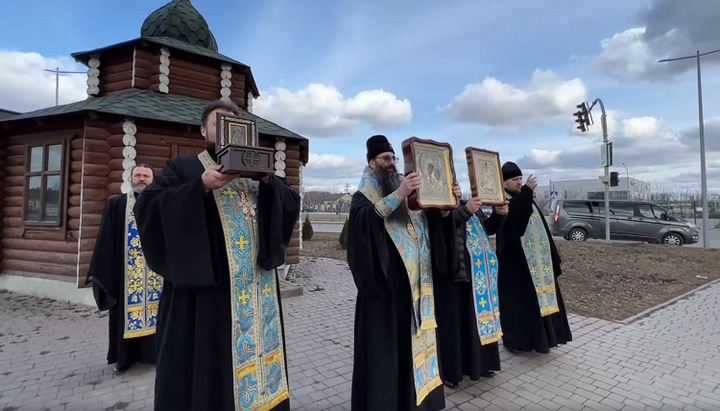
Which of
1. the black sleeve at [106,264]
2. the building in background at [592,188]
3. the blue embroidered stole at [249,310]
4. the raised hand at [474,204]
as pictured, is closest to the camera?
the blue embroidered stole at [249,310]

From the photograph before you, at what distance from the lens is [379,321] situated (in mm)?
2646

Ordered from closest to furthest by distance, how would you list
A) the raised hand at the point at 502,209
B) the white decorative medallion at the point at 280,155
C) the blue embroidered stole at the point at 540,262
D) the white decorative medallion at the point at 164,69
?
the raised hand at the point at 502,209 < the blue embroidered stole at the point at 540,262 < the white decorative medallion at the point at 164,69 < the white decorative medallion at the point at 280,155

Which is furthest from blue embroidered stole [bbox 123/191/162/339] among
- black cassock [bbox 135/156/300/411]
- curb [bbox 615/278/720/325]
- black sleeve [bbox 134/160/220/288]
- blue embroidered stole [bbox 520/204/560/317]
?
curb [bbox 615/278/720/325]

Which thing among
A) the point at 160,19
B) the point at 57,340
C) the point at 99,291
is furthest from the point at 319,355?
the point at 160,19

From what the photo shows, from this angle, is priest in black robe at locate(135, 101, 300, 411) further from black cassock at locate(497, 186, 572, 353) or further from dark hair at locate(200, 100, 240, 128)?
black cassock at locate(497, 186, 572, 353)

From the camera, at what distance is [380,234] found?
2.59 metres

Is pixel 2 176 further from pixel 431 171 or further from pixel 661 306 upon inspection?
pixel 661 306

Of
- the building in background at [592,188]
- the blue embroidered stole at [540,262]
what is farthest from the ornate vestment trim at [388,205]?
the building in background at [592,188]

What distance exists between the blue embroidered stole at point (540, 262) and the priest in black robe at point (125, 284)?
A: 156 inches

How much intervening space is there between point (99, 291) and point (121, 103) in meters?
4.47

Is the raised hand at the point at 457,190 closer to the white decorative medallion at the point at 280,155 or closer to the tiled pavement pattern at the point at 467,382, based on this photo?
the tiled pavement pattern at the point at 467,382

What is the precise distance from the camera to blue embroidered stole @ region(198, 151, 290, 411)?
218 cm

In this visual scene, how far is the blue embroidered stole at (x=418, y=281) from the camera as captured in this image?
2.67 meters

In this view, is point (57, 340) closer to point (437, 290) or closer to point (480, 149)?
point (437, 290)
